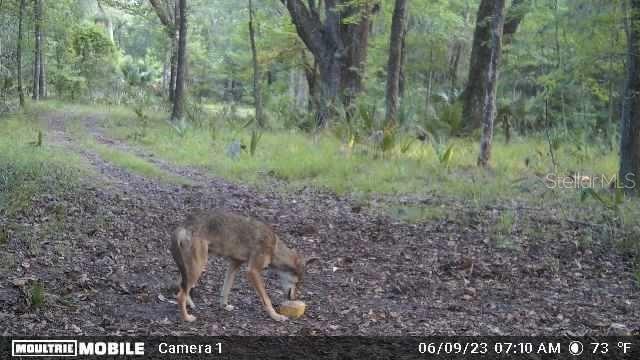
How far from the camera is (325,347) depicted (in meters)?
5.15

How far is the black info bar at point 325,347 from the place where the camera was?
4656 millimetres

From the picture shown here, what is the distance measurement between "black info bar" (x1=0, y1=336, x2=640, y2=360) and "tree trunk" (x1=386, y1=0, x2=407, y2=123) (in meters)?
10.2

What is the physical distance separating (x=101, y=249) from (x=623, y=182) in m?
7.57

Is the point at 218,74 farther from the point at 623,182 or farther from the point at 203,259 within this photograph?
the point at 203,259

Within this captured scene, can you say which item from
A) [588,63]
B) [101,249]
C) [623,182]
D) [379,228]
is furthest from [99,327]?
[588,63]

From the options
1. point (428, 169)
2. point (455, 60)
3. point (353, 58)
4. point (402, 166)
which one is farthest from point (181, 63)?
point (455, 60)

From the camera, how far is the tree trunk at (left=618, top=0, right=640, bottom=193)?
10.4 meters

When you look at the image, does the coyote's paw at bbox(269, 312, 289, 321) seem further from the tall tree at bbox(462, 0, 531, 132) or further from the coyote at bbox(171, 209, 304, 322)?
the tall tree at bbox(462, 0, 531, 132)

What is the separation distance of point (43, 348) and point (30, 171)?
6.19 m

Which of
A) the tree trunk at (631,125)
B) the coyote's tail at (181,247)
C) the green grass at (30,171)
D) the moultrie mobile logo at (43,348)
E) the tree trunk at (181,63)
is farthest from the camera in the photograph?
the tree trunk at (181,63)

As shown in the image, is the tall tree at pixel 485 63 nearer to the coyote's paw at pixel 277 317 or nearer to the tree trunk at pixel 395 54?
the tree trunk at pixel 395 54

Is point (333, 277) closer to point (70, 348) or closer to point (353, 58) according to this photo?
point (70, 348)

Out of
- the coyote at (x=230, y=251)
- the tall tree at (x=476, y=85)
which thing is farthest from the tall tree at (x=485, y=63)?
the coyote at (x=230, y=251)

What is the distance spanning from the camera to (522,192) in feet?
37.9
